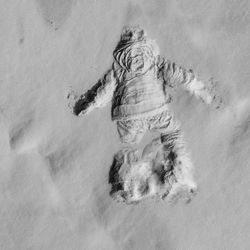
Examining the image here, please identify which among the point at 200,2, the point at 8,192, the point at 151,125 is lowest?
the point at 8,192

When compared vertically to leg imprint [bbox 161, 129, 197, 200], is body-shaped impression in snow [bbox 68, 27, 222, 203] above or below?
above

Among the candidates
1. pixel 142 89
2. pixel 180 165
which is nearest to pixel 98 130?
pixel 142 89

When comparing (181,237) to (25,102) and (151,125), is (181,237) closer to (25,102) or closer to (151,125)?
(151,125)

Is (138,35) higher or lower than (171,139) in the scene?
higher

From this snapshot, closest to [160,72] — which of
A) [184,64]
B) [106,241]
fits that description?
[184,64]
